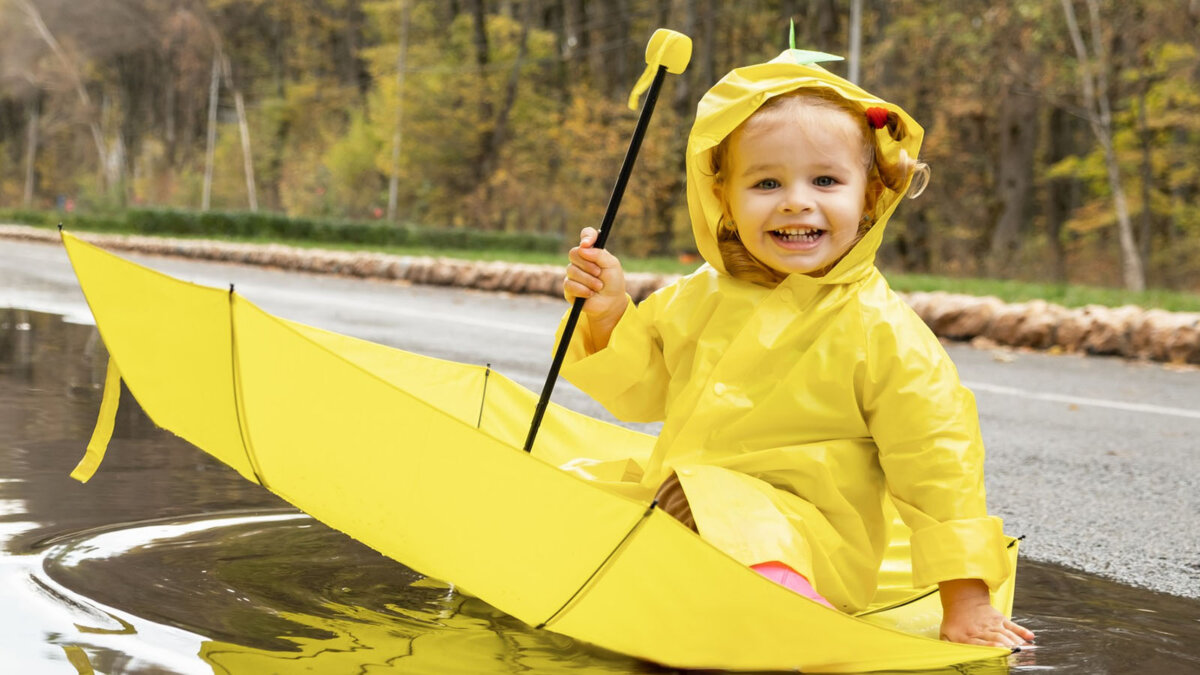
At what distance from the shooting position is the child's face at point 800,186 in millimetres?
2273

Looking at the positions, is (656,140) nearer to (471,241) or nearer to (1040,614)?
(471,241)

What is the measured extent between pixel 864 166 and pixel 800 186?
0.55 feet

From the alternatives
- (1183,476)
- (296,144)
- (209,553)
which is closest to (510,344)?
(1183,476)

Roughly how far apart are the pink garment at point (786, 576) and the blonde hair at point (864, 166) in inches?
24.8

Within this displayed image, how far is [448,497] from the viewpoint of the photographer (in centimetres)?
188

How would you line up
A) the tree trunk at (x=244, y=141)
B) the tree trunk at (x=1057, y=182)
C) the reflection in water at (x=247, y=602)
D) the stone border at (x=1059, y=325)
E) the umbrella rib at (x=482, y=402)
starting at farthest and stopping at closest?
1. the tree trunk at (x=244, y=141)
2. the tree trunk at (x=1057, y=182)
3. the stone border at (x=1059, y=325)
4. the umbrella rib at (x=482, y=402)
5. the reflection in water at (x=247, y=602)

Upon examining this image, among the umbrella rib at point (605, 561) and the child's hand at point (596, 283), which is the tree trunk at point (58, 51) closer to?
the child's hand at point (596, 283)

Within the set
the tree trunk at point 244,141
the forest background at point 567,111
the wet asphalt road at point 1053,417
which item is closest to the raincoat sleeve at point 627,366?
the wet asphalt road at point 1053,417

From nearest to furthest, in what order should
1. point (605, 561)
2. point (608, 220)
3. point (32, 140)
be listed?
point (605, 561), point (608, 220), point (32, 140)

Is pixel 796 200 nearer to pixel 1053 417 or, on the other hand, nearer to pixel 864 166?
pixel 864 166

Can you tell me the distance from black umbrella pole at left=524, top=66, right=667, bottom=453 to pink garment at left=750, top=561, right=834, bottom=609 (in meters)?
0.60

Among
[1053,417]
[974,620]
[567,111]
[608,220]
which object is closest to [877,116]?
[608,220]

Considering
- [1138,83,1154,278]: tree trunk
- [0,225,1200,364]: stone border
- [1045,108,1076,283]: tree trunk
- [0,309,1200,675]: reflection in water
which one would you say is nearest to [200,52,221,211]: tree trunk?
[1045,108,1076,283]: tree trunk

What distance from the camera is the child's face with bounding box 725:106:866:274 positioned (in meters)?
2.27
